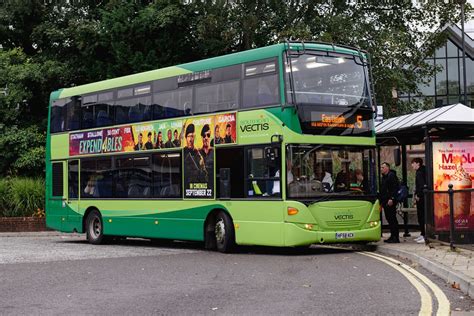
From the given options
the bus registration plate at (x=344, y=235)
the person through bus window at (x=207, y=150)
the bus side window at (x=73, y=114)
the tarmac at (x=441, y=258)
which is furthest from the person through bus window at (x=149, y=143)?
the tarmac at (x=441, y=258)

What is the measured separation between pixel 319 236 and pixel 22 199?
16.3 metres

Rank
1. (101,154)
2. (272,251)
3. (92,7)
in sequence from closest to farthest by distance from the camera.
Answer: (272,251) < (101,154) < (92,7)

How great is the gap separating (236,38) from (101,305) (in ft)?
74.6

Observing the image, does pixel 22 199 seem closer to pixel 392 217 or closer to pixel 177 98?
pixel 177 98

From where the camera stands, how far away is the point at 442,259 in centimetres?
1395

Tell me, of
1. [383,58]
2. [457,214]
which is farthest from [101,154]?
[383,58]

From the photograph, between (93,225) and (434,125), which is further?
(93,225)

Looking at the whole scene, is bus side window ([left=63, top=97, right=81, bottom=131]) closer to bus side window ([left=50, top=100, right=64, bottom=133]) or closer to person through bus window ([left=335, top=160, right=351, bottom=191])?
bus side window ([left=50, top=100, right=64, bottom=133])

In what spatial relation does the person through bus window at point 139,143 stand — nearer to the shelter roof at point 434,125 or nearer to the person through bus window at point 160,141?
the person through bus window at point 160,141

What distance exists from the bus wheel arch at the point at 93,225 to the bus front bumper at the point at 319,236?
7.57 metres

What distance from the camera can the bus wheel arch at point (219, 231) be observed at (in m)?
17.7

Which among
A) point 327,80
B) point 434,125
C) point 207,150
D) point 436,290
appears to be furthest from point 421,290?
point 207,150

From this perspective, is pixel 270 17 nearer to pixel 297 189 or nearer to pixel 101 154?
pixel 101 154

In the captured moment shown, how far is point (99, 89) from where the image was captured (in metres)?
22.3
